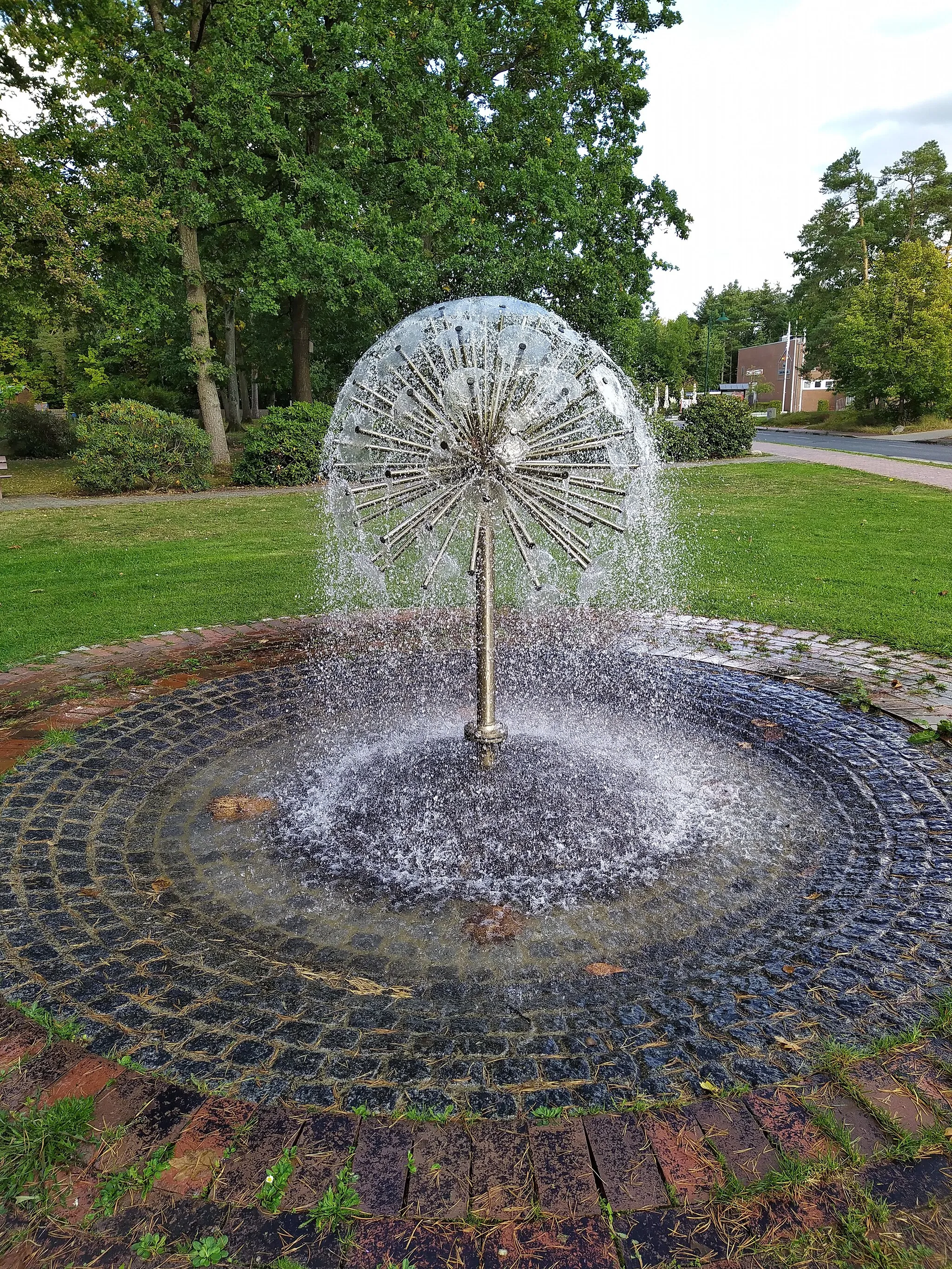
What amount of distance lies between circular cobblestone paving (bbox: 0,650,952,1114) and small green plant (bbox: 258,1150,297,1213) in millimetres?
262

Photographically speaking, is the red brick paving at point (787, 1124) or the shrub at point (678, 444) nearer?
the red brick paving at point (787, 1124)

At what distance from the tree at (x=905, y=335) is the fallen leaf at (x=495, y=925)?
40368 millimetres

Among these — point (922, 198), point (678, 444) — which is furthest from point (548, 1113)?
point (922, 198)

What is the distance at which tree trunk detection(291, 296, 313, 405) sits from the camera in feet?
75.0

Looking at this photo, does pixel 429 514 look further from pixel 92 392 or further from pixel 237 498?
pixel 92 392

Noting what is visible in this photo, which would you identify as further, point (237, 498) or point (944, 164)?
point (944, 164)

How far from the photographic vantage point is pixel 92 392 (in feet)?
99.0

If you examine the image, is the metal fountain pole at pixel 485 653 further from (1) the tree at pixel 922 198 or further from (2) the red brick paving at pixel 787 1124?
(1) the tree at pixel 922 198

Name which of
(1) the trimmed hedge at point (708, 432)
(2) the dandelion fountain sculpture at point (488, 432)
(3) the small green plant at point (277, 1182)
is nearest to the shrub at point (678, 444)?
(1) the trimmed hedge at point (708, 432)

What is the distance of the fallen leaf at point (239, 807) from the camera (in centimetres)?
458

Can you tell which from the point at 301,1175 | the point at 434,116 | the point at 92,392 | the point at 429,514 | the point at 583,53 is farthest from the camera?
the point at 92,392

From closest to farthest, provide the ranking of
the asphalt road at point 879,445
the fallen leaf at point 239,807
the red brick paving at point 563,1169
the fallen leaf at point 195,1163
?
the red brick paving at point 563,1169 < the fallen leaf at point 195,1163 < the fallen leaf at point 239,807 < the asphalt road at point 879,445

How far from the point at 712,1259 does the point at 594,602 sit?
7377 mm

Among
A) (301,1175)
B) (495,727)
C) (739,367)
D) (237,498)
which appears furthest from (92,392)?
(739,367)
